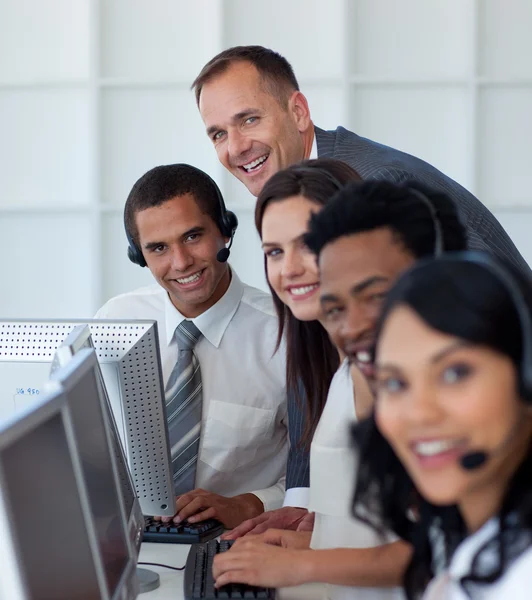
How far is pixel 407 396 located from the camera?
1010mm

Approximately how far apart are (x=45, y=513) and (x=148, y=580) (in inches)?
29.1

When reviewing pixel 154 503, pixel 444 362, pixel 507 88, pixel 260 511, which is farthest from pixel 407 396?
pixel 507 88

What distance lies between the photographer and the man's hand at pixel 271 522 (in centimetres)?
200

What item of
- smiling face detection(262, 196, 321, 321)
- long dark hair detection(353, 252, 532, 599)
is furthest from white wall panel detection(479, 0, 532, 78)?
long dark hair detection(353, 252, 532, 599)

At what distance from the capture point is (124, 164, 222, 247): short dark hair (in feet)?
8.41

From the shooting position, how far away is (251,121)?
8.53ft

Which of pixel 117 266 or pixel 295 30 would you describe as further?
pixel 117 266

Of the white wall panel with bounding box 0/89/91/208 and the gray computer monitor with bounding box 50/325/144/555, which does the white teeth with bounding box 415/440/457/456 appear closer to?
the gray computer monitor with bounding box 50/325/144/555

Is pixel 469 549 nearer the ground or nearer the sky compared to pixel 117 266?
nearer the sky

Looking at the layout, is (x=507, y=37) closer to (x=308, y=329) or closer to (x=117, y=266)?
(x=117, y=266)

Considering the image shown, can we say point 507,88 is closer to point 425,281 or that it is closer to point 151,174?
point 151,174

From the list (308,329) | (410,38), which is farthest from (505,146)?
(308,329)

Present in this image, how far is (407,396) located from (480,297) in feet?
0.44

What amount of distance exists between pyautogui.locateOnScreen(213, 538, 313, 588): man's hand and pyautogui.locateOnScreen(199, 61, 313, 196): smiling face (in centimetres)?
123
